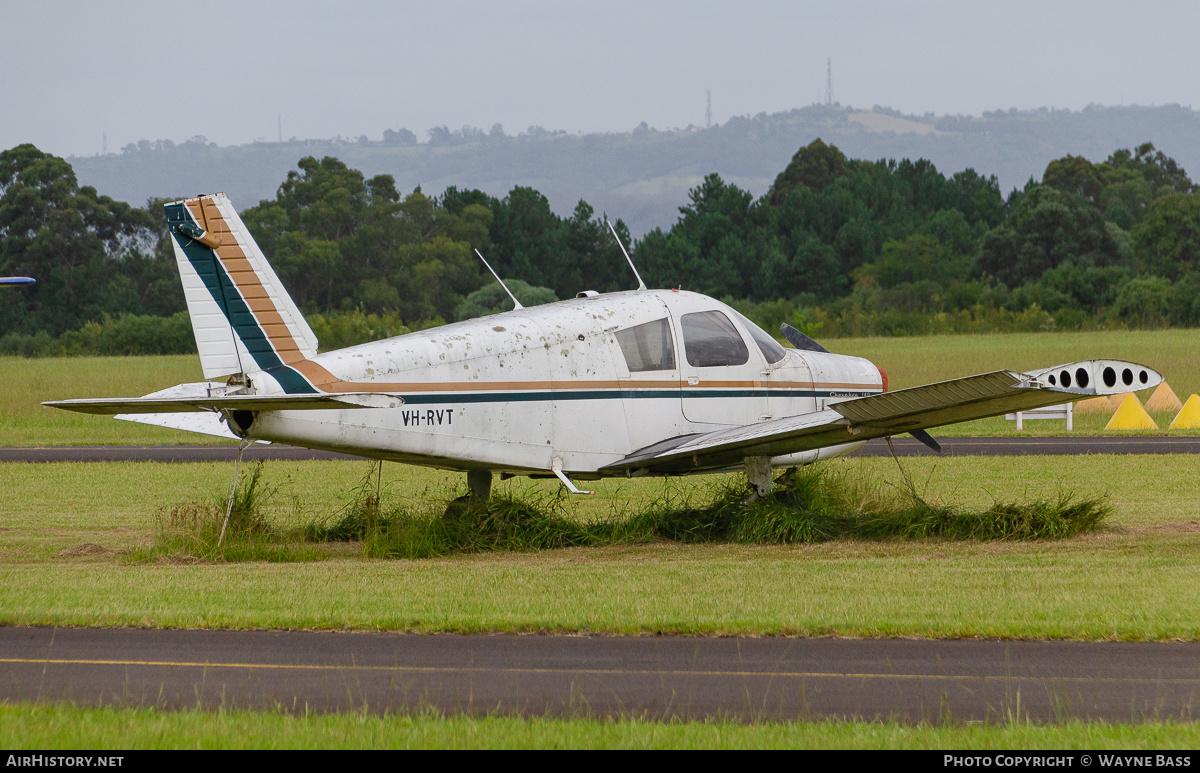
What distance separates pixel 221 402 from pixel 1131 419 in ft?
76.5

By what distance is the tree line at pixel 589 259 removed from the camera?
250ft

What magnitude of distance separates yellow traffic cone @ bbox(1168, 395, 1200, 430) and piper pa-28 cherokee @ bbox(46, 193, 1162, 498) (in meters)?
18.1

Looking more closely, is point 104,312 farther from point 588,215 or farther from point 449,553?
point 449,553

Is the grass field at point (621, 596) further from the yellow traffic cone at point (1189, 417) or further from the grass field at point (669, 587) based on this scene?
the yellow traffic cone at point (1189, 417)

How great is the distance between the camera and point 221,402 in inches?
440

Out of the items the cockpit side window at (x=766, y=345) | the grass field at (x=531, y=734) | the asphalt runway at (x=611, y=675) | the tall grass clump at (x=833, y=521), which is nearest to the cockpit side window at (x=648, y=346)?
the cockpit side window at (x=766, y=345)

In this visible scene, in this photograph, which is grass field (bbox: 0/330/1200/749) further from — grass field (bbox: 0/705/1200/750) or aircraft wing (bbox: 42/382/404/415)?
aircraft wing (bbox: 42/382/404/415)

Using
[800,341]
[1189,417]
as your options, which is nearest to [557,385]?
[800,341]

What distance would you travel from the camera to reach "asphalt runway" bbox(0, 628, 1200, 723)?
7.11 m

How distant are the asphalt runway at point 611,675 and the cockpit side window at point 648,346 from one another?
4.67m

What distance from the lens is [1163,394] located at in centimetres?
3300

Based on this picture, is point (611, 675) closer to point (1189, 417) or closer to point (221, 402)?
point (221, 402)

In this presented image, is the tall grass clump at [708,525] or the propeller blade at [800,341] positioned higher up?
the propeller blade at [800,341]
